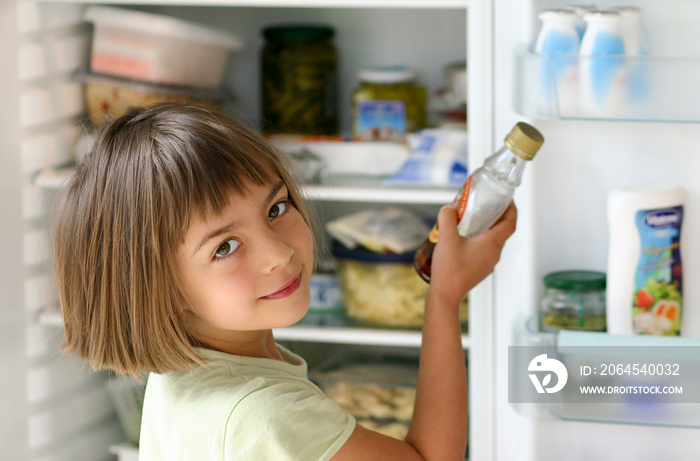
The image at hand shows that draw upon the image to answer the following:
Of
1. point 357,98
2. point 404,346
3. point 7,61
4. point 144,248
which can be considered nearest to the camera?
point 144,248

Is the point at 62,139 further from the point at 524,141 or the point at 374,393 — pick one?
the point at 524,141

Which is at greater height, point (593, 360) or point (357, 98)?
point (357, 98)

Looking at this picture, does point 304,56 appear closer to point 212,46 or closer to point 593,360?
point 212,46

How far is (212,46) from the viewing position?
148 centimetres

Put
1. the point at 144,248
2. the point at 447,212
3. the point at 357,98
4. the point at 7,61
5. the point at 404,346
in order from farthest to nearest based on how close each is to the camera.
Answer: the point at 404,346, the point at 357,98, the point at 7,61, the point at 447,212, the point at 144,248

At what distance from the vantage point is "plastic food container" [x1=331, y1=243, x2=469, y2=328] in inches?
53.9

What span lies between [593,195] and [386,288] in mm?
550

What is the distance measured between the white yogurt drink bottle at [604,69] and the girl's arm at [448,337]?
0.14 metres

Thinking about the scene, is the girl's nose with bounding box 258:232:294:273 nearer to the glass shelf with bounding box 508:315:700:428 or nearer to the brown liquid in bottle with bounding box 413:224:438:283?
the brown liquid in bottle with bounding box 413:224:438:283

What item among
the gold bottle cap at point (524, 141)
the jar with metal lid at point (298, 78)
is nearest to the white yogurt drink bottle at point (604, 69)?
the gold bottle cap at point (524, 141)

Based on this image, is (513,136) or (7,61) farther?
(7,61)

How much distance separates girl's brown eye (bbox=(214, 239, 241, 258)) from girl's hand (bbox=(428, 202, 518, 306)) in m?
0.23

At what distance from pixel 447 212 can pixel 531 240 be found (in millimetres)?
125

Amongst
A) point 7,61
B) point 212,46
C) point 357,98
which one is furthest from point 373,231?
point 7,61
